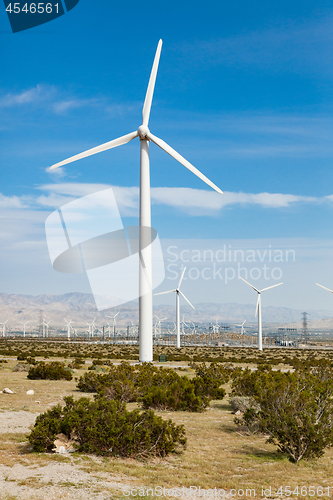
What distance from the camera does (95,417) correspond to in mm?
13320

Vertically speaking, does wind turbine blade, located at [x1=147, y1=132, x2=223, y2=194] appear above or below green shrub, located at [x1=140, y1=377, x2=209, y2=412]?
above

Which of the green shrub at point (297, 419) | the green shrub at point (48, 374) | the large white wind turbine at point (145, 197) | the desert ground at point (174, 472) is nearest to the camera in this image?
the desert ground at point (174, 472)

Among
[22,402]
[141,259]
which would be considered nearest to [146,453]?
[22,402]

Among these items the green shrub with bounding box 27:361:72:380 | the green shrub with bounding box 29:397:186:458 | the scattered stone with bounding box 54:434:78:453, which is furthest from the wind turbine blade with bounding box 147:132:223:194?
the scattered stone with bounding box 54:434:78:453

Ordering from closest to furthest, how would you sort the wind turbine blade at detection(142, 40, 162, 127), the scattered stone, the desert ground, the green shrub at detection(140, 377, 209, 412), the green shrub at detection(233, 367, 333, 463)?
the desert ground, the green shrub at detection(233, 367, 333, 463), the scattered stone, the green shrub at detection(140, 377, 209, 412), the wind turbine blade at detection(142, 40, 162, 127)

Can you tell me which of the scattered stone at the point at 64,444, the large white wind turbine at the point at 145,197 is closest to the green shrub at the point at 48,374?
the large white wind turbine at the point at 145,197

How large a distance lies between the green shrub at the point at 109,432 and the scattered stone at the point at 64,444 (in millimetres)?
120

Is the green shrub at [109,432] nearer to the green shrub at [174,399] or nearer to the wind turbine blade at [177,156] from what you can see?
the green shrub at [174,399]

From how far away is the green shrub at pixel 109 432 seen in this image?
13.0 meters

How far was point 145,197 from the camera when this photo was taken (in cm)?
4112

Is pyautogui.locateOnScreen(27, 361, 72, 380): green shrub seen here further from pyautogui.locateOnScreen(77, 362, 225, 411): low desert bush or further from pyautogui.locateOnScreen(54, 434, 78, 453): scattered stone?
pyautogui.locateOnScreen(54, 434, 78, 453): scattered stone

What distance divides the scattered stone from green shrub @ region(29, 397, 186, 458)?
0.39 ft

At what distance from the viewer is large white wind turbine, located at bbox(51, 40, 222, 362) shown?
3997 cm

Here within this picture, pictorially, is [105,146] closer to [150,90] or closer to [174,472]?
[150,90]
